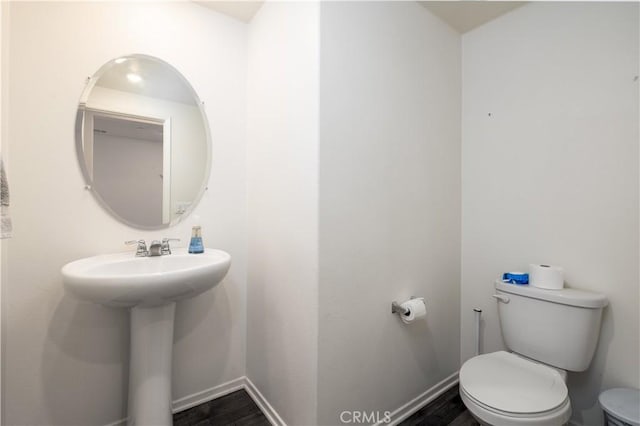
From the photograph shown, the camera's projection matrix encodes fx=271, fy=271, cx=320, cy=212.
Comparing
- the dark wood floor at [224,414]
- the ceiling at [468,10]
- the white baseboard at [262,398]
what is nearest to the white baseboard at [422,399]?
the white baseboard at [262,398]

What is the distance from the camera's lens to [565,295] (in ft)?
3.97

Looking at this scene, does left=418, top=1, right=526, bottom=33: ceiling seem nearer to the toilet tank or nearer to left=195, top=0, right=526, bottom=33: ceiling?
left=195, top=0, right=526, bottom=33: ceiling

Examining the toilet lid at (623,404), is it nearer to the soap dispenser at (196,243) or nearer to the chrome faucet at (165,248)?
the soap dispenser at (196,243)

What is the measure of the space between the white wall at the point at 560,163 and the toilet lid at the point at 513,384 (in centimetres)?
38

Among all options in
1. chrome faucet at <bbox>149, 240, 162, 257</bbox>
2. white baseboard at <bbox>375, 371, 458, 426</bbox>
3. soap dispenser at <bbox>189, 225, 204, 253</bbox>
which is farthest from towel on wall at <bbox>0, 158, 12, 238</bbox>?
white baseboard at <bbox>375, 371, 458, 426</bbox>

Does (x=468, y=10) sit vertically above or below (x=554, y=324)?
above

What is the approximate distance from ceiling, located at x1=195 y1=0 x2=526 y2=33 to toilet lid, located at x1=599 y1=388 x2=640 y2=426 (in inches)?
76.9

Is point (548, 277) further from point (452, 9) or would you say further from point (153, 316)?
point (153, 316)

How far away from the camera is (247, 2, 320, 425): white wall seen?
3.71ft

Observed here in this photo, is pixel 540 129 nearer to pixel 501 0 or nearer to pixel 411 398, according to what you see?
pixel 501 0

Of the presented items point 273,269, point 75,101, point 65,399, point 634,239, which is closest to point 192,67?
point 75,101
